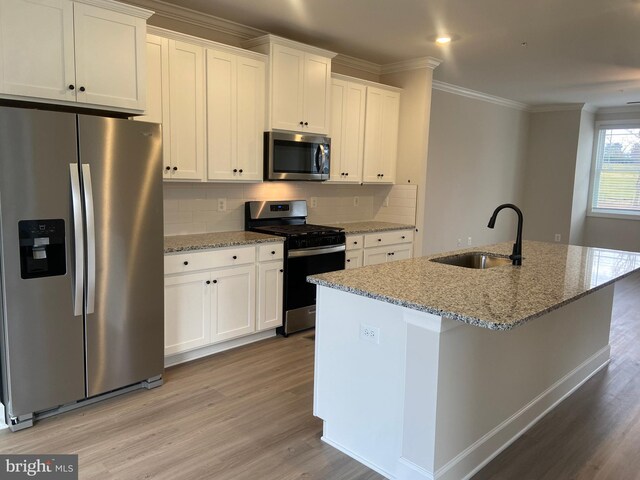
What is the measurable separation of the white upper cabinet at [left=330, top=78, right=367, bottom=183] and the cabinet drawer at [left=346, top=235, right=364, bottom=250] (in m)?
0.62

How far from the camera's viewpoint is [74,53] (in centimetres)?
276

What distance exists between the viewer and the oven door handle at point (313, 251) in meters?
4.04

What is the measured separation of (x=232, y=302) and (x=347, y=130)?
2.13 meters

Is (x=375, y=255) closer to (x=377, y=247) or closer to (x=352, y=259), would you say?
(x=377, y=247)

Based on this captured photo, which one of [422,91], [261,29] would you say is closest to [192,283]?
[261,29]

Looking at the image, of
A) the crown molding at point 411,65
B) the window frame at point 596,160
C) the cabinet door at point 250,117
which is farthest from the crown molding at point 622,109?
the cabinet door at point 250,117

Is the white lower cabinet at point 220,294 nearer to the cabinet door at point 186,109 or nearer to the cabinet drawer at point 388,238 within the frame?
the cabinet door at point 186,109

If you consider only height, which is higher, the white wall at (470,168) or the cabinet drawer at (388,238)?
the white wall at (470,168)

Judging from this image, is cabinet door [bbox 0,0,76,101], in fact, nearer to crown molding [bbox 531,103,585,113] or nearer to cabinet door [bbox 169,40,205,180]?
cabinet door [bbox 169,40,205,180]

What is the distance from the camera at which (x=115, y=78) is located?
2.93 m

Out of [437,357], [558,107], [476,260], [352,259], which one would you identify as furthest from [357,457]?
[558,107]

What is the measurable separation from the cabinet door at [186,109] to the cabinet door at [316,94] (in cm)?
102

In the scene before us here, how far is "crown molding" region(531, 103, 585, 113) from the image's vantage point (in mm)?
7527

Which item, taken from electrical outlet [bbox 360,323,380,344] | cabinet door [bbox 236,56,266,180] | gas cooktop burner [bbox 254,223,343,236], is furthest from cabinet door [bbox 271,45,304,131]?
electrical outlet [bbox 360,323,380,344]
